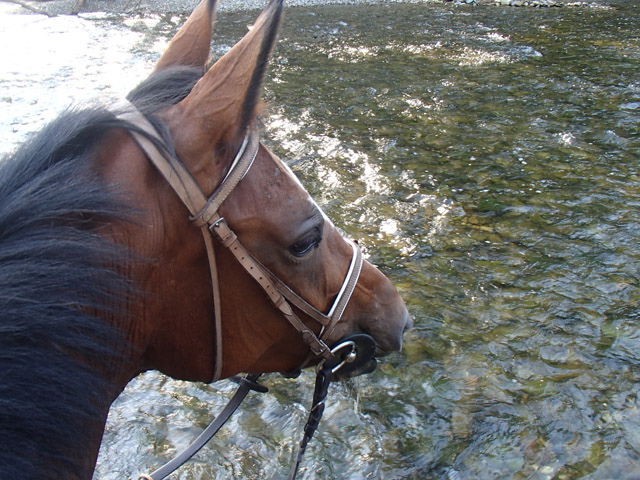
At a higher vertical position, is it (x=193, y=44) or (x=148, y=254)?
(x=193, y=44)

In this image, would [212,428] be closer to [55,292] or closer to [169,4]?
[55,292]

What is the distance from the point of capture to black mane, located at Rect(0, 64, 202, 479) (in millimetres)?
1404

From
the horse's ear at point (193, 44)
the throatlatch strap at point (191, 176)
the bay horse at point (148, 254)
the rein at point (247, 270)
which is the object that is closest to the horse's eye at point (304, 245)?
the bay horse at point (148, 254)

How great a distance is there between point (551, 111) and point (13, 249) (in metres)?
8.22

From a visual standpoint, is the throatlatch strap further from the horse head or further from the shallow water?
the shallow water

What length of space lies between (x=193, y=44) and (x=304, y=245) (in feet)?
3.09

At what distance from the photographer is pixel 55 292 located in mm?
1480

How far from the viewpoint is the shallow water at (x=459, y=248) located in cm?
344

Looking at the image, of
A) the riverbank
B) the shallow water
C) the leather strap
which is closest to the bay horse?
the leather strap

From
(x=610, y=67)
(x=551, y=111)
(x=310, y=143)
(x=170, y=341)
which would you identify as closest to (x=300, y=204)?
→ (x=170, y=341)

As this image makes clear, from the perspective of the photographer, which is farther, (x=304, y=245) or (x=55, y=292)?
(x=304, y=245)

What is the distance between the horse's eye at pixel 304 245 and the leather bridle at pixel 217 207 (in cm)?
12

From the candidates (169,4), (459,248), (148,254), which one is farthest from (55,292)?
(169,4)

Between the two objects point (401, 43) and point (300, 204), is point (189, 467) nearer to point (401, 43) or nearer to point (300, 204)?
point (300, 204)
